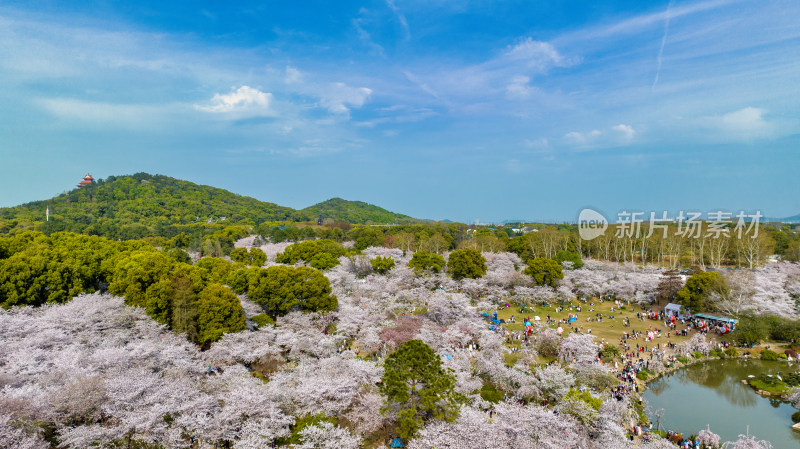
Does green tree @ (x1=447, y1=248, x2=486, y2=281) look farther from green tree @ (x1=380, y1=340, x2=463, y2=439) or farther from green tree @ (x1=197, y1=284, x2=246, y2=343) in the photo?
green tree @ (x1=380, y1=340, x2=463, y2=439)

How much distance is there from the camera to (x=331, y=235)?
262 ft

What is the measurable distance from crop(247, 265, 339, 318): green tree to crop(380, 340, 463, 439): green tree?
13835mm

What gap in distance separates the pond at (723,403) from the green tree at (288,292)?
19.9m

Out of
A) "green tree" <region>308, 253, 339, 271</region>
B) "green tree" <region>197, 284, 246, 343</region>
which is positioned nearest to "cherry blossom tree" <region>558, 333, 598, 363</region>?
"green tree" <region>197, 284, 246, 343</region>

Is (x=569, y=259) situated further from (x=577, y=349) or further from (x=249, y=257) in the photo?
(x=249, y=257)

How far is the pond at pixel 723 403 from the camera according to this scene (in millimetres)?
17000

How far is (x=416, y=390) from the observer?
1412cm

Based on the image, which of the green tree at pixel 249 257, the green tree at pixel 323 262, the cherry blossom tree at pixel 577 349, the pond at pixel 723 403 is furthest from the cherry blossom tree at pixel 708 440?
the green tree at pixel 249 257

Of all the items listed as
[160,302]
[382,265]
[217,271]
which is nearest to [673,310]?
[382,265]

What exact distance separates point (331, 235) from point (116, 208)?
80.9m

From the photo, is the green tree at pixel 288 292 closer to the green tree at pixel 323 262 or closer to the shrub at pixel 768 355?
the green tree at pixel 323 262

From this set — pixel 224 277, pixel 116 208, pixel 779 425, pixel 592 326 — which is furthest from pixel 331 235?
pixel 116 208

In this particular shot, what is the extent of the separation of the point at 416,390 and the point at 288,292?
15352mm

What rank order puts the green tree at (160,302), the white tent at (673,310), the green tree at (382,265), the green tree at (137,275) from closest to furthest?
the green tree at (160,302)
the green tree at (137,275)
the white tent at (673,310)
the green tree at (382,265)
